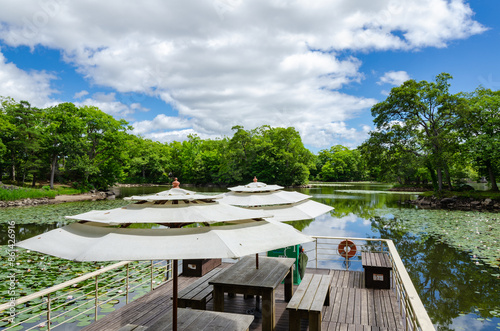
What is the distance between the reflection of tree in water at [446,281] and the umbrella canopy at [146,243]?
5999 mm

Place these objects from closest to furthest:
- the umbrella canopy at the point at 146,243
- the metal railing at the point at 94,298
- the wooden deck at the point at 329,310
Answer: the umbrella canopy at the point at 146,243
the metal railing at the point at 94,298
the wooden deck at the point at 329,310

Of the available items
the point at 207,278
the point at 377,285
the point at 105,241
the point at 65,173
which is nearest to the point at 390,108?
the point at 377,285

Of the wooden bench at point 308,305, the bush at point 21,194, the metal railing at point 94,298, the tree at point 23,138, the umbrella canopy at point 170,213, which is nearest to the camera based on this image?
the umbrella canopy at point 170,213

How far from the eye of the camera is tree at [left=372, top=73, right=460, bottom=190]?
81.0 ft

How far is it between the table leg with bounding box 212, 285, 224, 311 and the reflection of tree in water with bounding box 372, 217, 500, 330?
5.04 m

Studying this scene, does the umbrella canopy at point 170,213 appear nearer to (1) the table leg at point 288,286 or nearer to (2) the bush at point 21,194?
(1) the table leg at point 288,286

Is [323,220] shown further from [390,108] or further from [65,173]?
[65,173]

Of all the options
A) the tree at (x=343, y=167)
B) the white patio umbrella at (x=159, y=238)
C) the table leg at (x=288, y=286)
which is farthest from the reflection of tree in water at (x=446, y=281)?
the tree at (x=343, y=167)

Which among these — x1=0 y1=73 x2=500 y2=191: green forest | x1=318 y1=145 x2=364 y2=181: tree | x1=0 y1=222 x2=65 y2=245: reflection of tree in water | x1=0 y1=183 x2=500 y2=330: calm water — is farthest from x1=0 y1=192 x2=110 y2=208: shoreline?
x1=318 y1=145 x2=364 y2=181: tree

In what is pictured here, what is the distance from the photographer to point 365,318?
4191 millimetres

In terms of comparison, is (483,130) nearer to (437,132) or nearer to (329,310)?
(437,132)

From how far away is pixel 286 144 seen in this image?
4866 centimetres

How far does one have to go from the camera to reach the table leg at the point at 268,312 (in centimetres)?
362

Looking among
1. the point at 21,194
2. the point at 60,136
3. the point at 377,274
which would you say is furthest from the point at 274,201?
the point at 60,136
